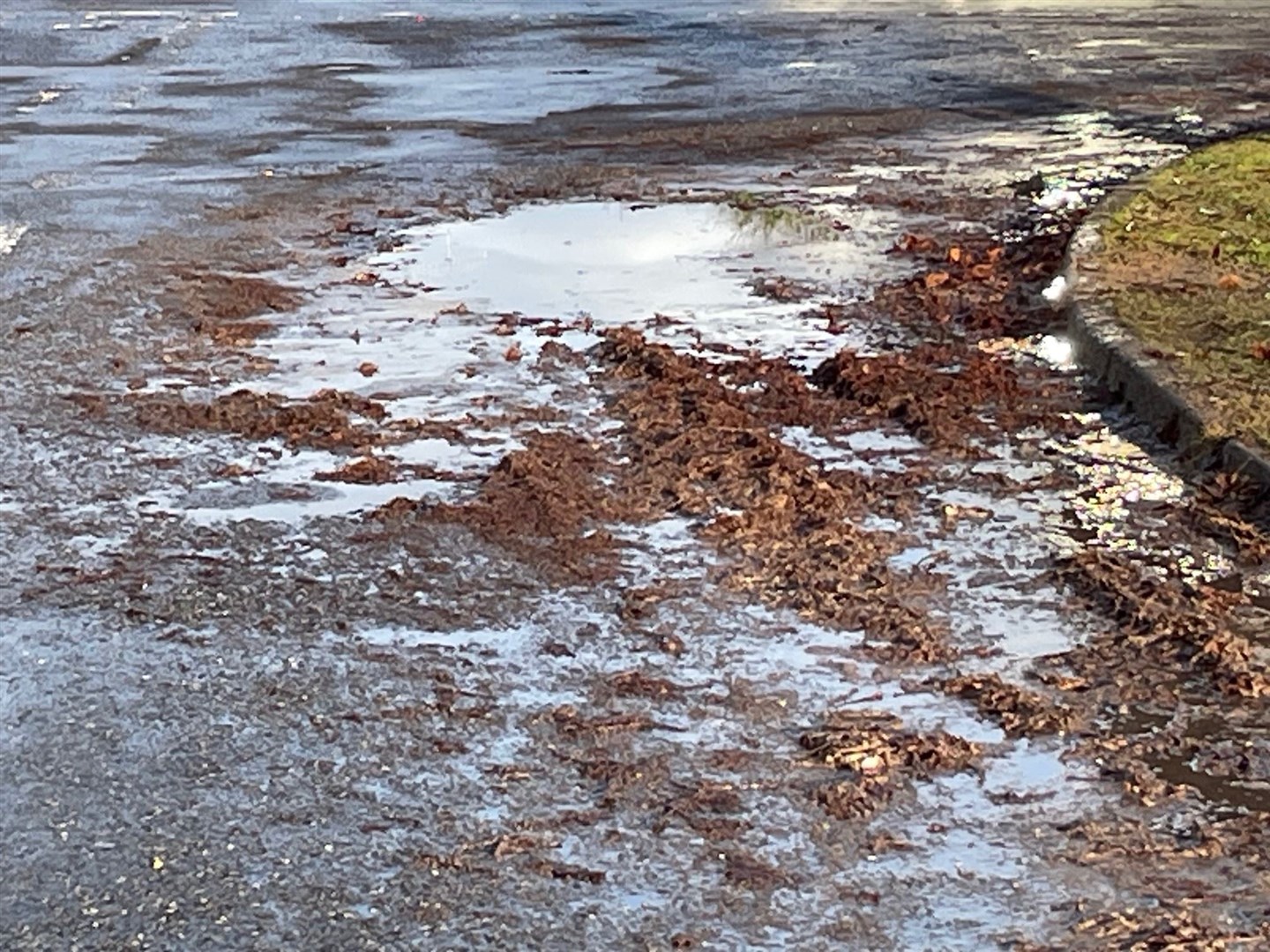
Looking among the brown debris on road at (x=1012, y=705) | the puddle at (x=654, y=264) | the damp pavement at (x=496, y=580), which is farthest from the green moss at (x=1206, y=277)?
the brown debris on road at (x=1012, y=705)

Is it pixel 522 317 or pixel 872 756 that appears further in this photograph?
pixel 522 317

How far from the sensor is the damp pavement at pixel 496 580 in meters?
4.17

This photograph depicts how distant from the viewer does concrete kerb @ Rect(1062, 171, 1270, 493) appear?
6.59 metres

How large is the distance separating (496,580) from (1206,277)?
14.1 feet

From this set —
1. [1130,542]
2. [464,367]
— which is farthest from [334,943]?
[464,367]

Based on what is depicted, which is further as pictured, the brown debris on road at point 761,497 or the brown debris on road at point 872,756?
the brown debris on road at point 761,497

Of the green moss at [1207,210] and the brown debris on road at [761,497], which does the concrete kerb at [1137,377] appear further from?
the brown debris on road at [761,497]

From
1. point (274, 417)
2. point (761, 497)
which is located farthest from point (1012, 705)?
point (274, 417)

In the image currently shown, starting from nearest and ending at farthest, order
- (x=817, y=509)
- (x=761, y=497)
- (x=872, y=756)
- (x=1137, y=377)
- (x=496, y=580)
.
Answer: (x=872, y=756) < (x=496, y=580) < (x=817, y=509) < (x=761, y=497) < (x=1137, y=377)

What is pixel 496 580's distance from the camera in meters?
5.84

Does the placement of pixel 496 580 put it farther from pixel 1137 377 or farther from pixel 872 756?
pixel 1137 377

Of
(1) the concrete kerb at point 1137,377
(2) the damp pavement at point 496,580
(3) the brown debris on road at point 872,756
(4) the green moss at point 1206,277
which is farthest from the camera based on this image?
(4) the green moss at point 1206,277

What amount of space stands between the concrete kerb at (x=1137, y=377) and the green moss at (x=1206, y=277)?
0.18 ft

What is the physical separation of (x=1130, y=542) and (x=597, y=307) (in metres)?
3.58
